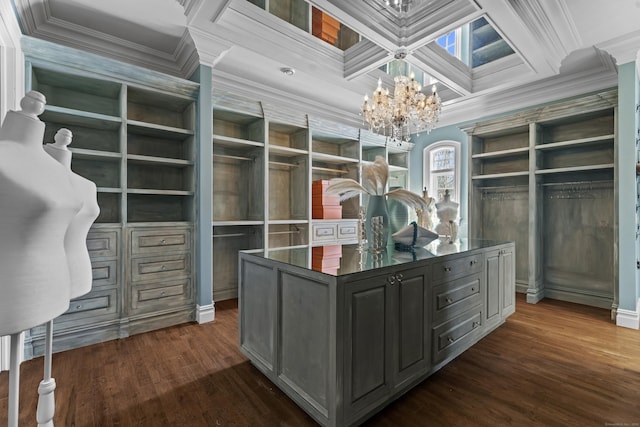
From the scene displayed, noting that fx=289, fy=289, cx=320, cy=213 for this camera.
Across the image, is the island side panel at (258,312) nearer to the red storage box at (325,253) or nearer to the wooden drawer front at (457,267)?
the red storage box at (325,253)

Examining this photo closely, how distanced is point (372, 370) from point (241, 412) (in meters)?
0.80

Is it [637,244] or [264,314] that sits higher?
[637,244]

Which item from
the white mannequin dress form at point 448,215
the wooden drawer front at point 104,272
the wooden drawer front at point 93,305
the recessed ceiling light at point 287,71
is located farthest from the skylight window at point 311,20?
the wooden drawer front at point 93,305

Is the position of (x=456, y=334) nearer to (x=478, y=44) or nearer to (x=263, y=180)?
(x=263, y=180)

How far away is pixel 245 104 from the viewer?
359 cm

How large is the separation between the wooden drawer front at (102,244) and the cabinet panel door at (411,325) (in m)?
2.54

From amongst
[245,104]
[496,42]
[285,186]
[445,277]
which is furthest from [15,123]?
[496,42]

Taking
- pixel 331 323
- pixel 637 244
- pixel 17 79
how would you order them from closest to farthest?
pixel 331 323 < pixel 17 79 < pixel 637 244

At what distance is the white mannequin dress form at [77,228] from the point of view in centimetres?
126

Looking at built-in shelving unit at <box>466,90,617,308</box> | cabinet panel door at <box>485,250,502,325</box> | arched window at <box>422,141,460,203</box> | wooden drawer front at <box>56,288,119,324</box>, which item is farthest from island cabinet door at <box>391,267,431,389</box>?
arched window at <box>422,141,460,203</box>

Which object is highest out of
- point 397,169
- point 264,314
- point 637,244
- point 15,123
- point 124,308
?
point 397,169

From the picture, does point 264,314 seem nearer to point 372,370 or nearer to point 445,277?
point 372,370

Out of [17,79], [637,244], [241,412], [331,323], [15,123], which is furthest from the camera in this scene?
[637,244]

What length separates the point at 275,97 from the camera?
4.32m
